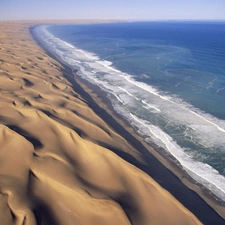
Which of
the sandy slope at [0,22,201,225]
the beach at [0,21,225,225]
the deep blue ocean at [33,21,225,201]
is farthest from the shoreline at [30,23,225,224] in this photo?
the sandy slope at [0,22,201,225]

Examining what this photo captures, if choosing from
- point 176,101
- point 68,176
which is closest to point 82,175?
point 68,176

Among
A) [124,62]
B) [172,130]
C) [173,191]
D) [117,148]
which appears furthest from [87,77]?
[173,191]

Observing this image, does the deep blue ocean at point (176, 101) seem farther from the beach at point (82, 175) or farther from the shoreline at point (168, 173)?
the beach at point (82, 175)

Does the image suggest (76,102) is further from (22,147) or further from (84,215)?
(84,215)

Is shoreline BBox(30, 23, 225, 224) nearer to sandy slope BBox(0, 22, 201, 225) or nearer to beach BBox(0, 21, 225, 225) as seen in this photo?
beach BBox(0, 21, 225, 225)

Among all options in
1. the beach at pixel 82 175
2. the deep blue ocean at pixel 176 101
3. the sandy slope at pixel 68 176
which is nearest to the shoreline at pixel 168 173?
the beach at pixel 82 175

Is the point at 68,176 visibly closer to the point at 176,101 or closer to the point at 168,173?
the point at 168,173
